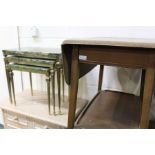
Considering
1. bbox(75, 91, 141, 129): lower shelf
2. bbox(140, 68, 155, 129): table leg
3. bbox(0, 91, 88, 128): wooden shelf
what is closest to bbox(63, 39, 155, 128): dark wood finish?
bbox(140, 68, 155, 129): table leg

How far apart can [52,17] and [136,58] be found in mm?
890

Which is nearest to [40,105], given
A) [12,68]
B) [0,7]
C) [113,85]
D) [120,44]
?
[12,68]

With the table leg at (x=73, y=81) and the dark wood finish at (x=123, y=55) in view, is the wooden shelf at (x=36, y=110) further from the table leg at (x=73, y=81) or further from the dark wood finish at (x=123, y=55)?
the dark wood finish at (x=123, y=55)

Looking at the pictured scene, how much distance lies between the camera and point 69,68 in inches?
33.5

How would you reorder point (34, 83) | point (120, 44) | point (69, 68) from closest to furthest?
point (120, 44) < point (69, 68) < point (34, 83)

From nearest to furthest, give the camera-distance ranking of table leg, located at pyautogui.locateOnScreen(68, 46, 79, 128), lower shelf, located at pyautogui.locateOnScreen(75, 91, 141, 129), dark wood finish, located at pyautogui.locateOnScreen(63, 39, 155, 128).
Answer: dark wood finish, located at pyautogui.locateOnScreen(63, 39, 155, 128) < table leg, located at pyautogui.locateOnScreen(68, 46, 79, 128) < lower shelf, located at pyautogui.locateOnScreen(75, 91, 141, 129)

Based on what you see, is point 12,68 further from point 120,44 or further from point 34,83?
point 120,44

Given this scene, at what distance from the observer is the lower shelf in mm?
964

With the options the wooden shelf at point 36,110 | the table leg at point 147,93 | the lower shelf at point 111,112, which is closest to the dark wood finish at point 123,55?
the table leg at point 147,93

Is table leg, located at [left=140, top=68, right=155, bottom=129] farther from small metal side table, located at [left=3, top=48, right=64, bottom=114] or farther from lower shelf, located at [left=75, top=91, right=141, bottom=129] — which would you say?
small metal side table, located at [left=3, top=48, right=64, bottom=114]

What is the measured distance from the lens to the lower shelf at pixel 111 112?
0.96 m

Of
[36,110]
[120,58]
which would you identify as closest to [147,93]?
[120,58]
